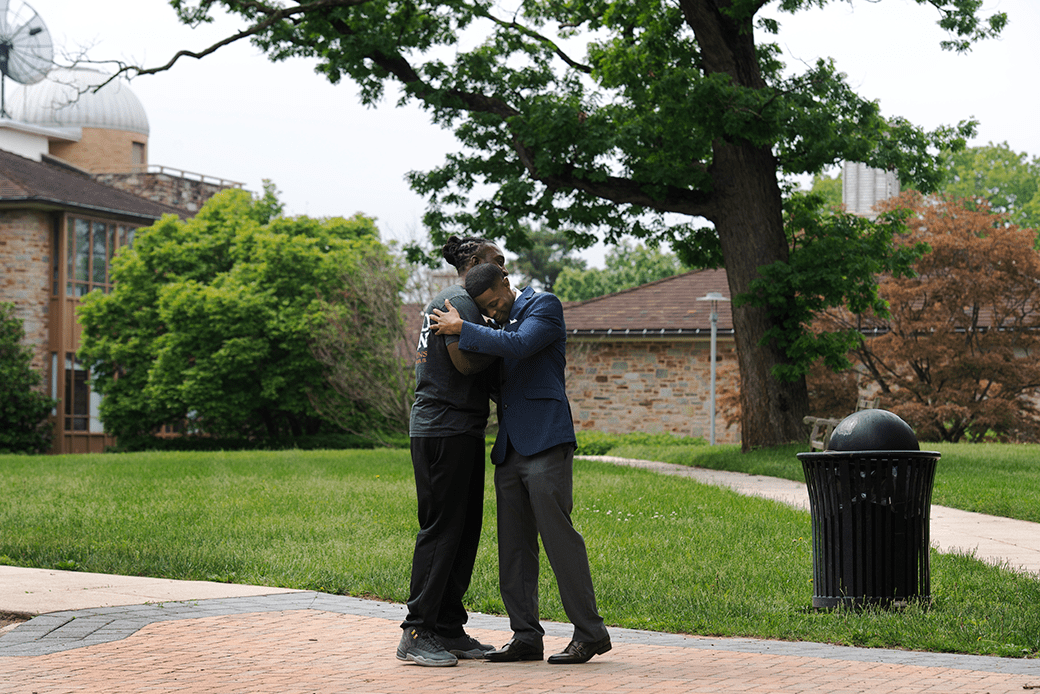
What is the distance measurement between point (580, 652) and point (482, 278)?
1848mm

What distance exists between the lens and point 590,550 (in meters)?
8.84

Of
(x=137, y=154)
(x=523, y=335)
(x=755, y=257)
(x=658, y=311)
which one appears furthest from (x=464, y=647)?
(x=137, y=154)

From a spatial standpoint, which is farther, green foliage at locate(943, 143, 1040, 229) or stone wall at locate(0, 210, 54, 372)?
green foliage at locate(943, 143, 1040, 229)

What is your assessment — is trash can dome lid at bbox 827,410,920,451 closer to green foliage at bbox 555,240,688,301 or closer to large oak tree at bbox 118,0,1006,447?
large oak tree at bbox 118,0,1006,447

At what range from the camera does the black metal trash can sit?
664 cm

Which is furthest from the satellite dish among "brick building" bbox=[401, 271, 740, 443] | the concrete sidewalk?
the concrete sidewalk

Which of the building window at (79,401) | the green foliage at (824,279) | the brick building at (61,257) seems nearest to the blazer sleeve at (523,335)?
the green foliage at (824,279)

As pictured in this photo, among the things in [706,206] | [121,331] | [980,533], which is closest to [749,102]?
[706,206]

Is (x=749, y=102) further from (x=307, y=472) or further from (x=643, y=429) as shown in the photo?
(x=643, y=429)

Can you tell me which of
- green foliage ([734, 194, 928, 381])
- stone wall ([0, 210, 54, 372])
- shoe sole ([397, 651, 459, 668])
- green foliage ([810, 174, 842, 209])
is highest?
green foliage ([810, 174, 842, 209])

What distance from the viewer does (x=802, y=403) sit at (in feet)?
62.5

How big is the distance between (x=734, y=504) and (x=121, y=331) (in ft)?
84.0

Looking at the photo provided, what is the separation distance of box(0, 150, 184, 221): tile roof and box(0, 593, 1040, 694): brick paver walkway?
30.4 m

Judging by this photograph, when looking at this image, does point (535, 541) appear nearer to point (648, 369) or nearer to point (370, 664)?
point (370, 664)
